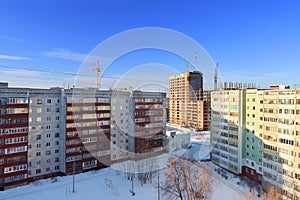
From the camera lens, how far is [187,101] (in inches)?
1688

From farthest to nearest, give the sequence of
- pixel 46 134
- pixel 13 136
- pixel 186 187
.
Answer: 1. pixel 46 134
2. pixel 13 136
3. pixel 186 187

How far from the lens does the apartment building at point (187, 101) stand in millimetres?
39853

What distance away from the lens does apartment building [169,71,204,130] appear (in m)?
39.9

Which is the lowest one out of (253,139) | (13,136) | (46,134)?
(253,139)

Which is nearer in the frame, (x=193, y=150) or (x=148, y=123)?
(x=148, y=123)

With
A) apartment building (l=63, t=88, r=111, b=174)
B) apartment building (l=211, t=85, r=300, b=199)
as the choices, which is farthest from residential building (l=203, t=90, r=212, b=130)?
apartment building (l=63, t=88, r=111, b=174)

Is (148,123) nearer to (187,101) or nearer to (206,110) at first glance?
(206,110)

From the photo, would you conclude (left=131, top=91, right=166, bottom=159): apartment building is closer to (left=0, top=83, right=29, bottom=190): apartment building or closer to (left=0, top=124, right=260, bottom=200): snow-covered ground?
(left=0, top=124, right=260, bottom=200): snow-covered ground

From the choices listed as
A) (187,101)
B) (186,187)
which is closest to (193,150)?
(186,187)

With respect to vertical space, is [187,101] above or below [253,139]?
above

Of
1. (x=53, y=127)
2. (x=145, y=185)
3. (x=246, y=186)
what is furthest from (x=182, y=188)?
(x=53, y=127)

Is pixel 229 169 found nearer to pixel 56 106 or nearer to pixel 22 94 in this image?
pixel 56 106

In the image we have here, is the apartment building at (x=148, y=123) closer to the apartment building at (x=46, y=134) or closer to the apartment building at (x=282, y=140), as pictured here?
the apartment building at (x=46, y=134)

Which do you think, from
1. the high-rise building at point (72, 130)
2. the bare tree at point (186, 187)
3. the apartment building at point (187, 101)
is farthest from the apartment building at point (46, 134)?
the apartment building at point (187, 101)
